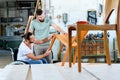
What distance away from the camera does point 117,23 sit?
9.26ft

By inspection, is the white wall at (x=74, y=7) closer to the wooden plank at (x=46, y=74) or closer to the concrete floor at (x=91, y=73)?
the concrete floor at (x=91, y=73)

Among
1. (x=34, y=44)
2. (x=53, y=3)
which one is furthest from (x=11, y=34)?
(x=34, y=44)

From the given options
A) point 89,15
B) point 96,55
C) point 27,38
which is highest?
point 89,15

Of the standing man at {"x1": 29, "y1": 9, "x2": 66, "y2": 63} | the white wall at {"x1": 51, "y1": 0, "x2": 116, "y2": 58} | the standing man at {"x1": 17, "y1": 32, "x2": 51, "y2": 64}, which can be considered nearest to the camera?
the standing man at {"x1": 17, "y1": 32, "x2": 51, "y2": 64}

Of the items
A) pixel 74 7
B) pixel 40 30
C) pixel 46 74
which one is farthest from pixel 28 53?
pixel 74 7

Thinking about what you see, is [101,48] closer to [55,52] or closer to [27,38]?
[55,52]

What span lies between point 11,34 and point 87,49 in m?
11.0

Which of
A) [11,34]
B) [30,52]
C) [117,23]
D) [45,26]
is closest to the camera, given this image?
[117,23]

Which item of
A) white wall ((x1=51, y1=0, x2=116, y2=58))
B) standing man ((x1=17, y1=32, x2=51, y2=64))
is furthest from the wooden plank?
white wall ((x1=51, y1=0, x2=116, y2=58))

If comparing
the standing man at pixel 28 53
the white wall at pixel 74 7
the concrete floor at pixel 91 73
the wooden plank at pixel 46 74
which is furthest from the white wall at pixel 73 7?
the wooden plank at pixel 46 74

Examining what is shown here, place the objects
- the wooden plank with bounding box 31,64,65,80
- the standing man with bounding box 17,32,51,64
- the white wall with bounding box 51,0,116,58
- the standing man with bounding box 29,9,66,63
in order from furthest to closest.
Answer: the white wall with bounding box 51,0,116,58, the standing man with bounding box 29,9,66,63, the standing man with bounding box 17,32,51,64, the wooden plank with bounding box 31,64,65,80

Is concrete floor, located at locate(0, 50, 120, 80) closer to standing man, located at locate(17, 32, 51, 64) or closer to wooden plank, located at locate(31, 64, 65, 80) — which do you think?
wooden plank, located at locate(31, 64, 65, 80)

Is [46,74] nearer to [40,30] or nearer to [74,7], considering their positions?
[40,30]

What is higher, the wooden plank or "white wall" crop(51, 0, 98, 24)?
"white wall" crop(51, 0, 98, 24)
